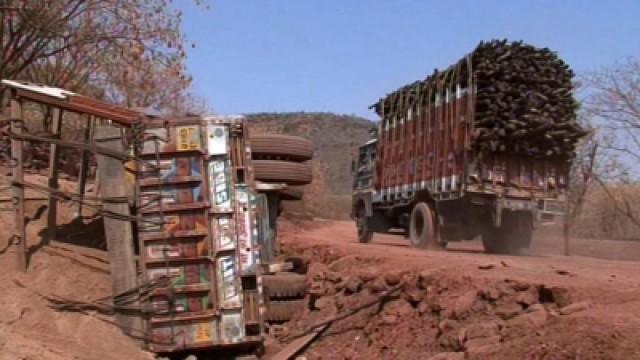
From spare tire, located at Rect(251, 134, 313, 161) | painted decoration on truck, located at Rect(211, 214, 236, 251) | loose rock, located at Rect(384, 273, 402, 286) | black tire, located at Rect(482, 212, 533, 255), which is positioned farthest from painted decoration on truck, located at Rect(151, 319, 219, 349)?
black tire, located at Rect(482, 212, 533, 255)

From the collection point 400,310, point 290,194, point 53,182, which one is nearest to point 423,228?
point 290,194

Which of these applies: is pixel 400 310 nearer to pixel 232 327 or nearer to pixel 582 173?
pixel 232 327

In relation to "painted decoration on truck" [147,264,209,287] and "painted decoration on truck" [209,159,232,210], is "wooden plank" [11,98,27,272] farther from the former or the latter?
"painted decoration on truck" [209,159,232,210]

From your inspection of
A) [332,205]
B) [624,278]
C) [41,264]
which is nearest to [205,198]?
[41,264]

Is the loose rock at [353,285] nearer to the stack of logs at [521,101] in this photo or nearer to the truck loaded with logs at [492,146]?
the truck loaded with logs at [492,146]

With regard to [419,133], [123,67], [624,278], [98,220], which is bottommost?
[624,278]

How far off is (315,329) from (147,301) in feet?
7.37

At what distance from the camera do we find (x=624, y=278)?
375 inches

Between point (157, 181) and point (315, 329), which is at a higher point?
point (157, 181)

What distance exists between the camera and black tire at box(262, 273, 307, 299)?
1087 cm

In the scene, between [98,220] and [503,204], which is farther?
[503,204]

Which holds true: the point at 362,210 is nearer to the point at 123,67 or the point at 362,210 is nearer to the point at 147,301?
the point at 123,67

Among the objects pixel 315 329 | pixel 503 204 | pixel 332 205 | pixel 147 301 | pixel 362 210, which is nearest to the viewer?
pixel 147 301

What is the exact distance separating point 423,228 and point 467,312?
8.44 m
